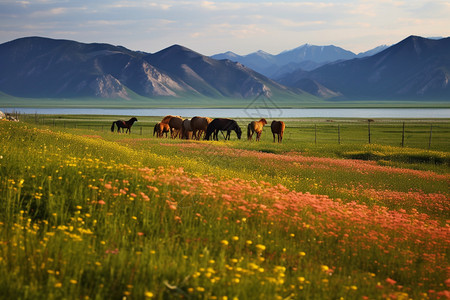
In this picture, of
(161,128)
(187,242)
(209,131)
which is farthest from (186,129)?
(187,242)

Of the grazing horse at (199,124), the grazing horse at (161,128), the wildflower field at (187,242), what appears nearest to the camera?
the wildflower field at (187,242)

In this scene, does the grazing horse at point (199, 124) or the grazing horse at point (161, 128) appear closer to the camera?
A: the grazing horse at point (199, 124)

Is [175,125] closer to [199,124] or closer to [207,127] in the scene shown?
[199,124]

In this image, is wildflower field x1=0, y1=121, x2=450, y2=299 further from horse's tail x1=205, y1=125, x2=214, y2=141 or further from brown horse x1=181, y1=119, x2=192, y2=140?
brown horse x1=181, y1=119, x2=192, y2=140

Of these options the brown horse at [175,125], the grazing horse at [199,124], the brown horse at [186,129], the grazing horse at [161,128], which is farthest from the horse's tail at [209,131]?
the grazing horse at [161,128]

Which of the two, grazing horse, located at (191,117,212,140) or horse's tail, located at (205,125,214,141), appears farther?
grazing horse, located at (191,117,212,140)

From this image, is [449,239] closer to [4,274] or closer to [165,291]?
[165,291]

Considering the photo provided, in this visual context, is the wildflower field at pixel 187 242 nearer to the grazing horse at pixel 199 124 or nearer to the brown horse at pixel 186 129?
the grazing horse at pixel 199 124

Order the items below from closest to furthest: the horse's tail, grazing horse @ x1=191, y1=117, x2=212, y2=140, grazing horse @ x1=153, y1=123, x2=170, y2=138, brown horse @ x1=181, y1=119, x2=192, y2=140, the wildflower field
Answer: the wildflower field, the horse's tail, grazing horse @ x1=191, y1=117, x2=212, y2=140, brown horse @ x1=181, y1=119, x2=192, y2=140, grazing horse @ x1=153, y1=123, x2=170, y2=138

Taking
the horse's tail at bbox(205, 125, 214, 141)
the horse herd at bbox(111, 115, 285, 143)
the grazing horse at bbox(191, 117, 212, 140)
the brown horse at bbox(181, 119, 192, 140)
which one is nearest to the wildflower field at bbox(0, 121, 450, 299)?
the horse herd at bbox(111, 115, 285, 143)

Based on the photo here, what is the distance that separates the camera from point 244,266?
7344 mm

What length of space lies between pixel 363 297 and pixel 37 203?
690 cm

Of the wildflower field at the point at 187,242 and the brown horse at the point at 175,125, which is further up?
the brown horse at the point at 175,125

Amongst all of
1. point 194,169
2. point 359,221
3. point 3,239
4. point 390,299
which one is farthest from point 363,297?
point 194,169
